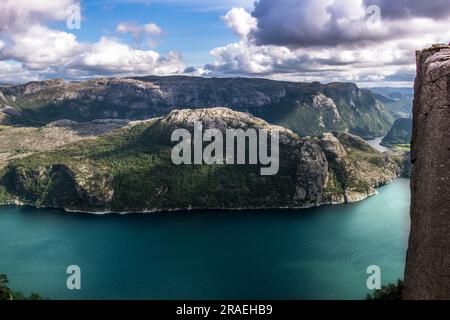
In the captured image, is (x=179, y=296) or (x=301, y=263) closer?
(x=179, y=296)

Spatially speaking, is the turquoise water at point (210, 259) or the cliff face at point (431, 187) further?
the turquoise water at point (210, 259)

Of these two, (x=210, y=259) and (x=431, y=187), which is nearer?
(x=431, y=187)

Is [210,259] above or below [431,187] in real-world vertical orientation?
below

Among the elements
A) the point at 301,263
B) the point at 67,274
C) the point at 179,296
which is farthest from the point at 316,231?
the point at 67,274
